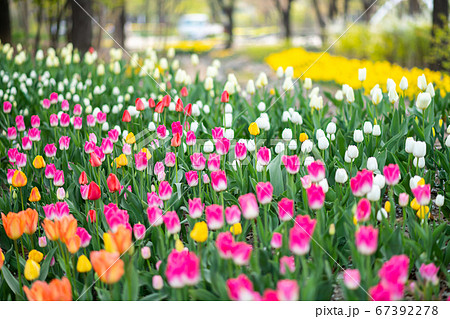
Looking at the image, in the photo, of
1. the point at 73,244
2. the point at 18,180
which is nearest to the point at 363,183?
the point at 73,244

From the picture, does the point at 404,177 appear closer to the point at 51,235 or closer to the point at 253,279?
the point at 253,279

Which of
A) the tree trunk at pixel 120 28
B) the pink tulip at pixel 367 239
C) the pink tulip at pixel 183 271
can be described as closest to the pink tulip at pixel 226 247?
the pink tulip at pixel 183 271

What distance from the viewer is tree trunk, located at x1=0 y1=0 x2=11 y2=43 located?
8.80 m

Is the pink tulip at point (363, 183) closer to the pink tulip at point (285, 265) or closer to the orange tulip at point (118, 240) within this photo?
the pink tulip at point (285, 265)

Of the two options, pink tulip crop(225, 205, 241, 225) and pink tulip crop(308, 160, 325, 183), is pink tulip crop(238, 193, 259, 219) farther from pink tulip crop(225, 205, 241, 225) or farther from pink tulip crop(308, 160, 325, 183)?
pink tulip crop(308, 160, 325, 183)

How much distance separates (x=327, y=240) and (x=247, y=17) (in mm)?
23272

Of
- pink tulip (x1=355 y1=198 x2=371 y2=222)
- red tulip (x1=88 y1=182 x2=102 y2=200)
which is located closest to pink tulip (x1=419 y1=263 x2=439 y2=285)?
pink tulip (x1=355 y1=198 x2=371 y2=222)

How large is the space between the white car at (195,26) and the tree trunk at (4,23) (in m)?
12.0

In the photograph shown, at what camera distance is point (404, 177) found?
2.61m

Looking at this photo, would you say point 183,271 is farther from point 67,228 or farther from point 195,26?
Result: point 195,26

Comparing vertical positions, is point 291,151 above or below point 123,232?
below

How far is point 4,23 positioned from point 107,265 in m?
8.48

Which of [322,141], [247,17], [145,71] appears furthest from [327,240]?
[247,17]

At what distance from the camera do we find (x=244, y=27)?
23266mm
